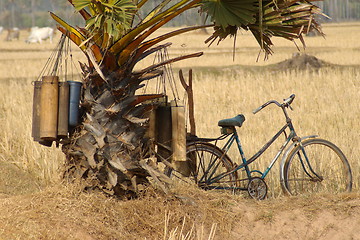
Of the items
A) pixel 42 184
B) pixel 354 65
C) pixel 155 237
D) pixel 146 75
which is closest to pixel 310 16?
pixel 146 75

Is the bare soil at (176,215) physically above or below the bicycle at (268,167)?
below

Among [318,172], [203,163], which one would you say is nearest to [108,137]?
[203,163]

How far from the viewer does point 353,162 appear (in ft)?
29.4

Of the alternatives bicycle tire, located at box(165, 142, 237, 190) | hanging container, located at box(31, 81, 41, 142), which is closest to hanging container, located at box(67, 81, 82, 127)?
hanging container, located at box(31, 81, 41, 142)

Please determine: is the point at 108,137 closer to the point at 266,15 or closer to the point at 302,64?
the point at 266,15

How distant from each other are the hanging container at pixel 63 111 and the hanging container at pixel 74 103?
38 mm

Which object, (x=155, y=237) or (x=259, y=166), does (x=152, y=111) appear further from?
(x=259, y=166)

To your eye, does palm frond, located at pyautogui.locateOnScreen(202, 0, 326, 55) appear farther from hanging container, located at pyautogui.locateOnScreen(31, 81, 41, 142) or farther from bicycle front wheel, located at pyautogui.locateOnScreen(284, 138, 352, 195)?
hanging container, located at pyautogui.locateOnScreen(31, 81, 41, 142)

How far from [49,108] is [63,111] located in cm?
14

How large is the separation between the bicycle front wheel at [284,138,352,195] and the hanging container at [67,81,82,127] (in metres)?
2.47

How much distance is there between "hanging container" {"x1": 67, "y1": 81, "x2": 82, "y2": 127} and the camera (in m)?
6.31

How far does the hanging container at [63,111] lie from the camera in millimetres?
6281

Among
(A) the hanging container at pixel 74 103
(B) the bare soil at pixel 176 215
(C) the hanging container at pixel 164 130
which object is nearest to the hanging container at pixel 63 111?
(A) the hanging container at pixel 74 103

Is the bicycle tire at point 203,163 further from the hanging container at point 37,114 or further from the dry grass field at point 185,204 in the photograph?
the hanging container at point 37,114
